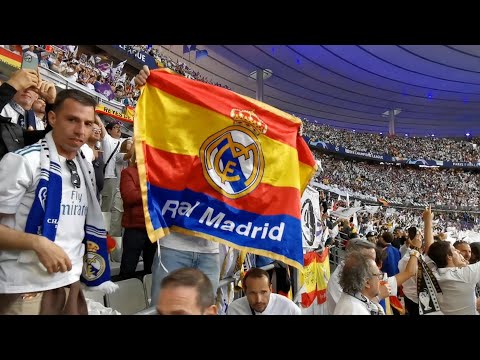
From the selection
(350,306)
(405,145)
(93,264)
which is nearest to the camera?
(93,264)

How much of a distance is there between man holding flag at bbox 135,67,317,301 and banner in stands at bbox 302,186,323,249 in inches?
70.7

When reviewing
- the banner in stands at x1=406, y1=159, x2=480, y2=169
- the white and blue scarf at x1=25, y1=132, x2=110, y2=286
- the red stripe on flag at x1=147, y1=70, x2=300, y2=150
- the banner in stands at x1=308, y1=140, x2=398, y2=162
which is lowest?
the white and blue scarf at x1=25, y1=132, x2=110, y2=286

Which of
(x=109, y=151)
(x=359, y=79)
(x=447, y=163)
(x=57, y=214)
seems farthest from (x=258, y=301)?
(x=447, y=163)

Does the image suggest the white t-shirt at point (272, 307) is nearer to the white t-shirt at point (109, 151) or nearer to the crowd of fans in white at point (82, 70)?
the white t-shirt at point (109, 151)

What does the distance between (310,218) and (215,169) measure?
2345mm

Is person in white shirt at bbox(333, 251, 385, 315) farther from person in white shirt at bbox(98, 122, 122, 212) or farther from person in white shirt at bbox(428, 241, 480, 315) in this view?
person in white shirt at bbox(98, 122, 122, 212)

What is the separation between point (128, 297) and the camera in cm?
298

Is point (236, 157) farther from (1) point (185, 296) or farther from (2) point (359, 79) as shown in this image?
(2) point (359, 79)

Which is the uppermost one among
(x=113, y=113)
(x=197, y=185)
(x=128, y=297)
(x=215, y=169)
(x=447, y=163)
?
(x=447, y=163)

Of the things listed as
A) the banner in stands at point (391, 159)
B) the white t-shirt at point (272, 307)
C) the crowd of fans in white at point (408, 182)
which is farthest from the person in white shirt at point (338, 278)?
the crowd of fans in white at point (408, 182)

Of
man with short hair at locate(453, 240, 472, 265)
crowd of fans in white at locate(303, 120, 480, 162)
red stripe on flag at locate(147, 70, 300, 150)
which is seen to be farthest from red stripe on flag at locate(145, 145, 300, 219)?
crowd of fans in white at locate(303, 120, 480, 162)

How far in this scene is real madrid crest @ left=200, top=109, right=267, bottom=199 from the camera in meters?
2.63

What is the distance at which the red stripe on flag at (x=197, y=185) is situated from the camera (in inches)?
99.5
